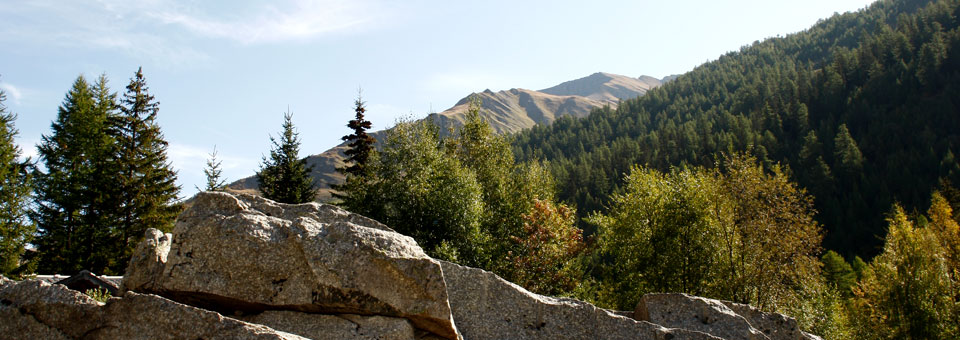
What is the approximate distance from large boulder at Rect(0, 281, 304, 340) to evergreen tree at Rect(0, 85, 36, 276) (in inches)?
1154

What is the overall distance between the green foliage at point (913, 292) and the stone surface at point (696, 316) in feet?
80.9

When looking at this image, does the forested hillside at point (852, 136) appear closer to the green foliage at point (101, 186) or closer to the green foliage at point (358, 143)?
the green foliage at point (358, 143)

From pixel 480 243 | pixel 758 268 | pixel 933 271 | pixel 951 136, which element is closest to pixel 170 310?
pixel 480 243

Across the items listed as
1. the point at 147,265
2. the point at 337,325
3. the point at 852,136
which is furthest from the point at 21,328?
the point at 852,136

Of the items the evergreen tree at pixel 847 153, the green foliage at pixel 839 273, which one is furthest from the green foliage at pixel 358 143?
the evergreen tree at pixel 847 153

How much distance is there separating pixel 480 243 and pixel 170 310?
24.9 m

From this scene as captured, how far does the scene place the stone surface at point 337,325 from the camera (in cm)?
1055

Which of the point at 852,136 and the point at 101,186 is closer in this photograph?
the point at 101,186

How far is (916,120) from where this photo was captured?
154 meters

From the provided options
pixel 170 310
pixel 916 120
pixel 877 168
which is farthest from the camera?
pixel 916 120

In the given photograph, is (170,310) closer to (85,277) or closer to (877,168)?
(85,277)

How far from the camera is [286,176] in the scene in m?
39.5

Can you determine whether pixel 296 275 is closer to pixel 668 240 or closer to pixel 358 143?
pixel 668 240

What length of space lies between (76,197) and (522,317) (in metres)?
36.4
